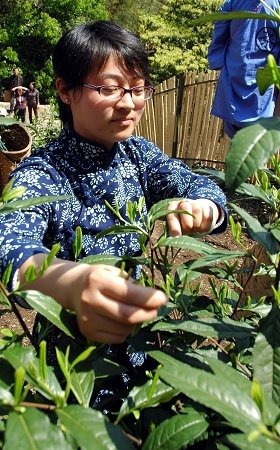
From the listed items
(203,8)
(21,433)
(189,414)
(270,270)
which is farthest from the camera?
(203,8)

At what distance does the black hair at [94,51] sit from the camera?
1521mm

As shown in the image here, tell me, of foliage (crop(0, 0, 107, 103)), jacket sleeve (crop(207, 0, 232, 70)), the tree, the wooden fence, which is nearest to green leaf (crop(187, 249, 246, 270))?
jacket sleeve (crop(207, 0, 232, 70))

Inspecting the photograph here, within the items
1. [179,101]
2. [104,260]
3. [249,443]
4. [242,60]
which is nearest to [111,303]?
[249,443]

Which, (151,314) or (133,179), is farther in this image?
(133,179)

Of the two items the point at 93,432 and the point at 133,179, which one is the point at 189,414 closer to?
the point at 93,432

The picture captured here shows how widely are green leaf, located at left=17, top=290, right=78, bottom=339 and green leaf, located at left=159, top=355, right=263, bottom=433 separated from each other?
19cm

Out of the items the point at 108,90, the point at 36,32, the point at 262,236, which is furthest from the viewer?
the point at 36,32

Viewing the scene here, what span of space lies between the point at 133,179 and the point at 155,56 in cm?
1629

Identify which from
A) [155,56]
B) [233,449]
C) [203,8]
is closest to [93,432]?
[233,449]

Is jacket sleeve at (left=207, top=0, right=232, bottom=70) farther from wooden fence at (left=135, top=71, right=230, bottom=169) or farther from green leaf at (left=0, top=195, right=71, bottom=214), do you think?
green leaf at (left=0, top=195, right=71, bottom=214)

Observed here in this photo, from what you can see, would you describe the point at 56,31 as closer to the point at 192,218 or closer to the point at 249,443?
the point at 192,218

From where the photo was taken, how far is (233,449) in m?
0.82

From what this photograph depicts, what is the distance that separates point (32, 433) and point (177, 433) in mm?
208

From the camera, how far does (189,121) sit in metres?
7.34
